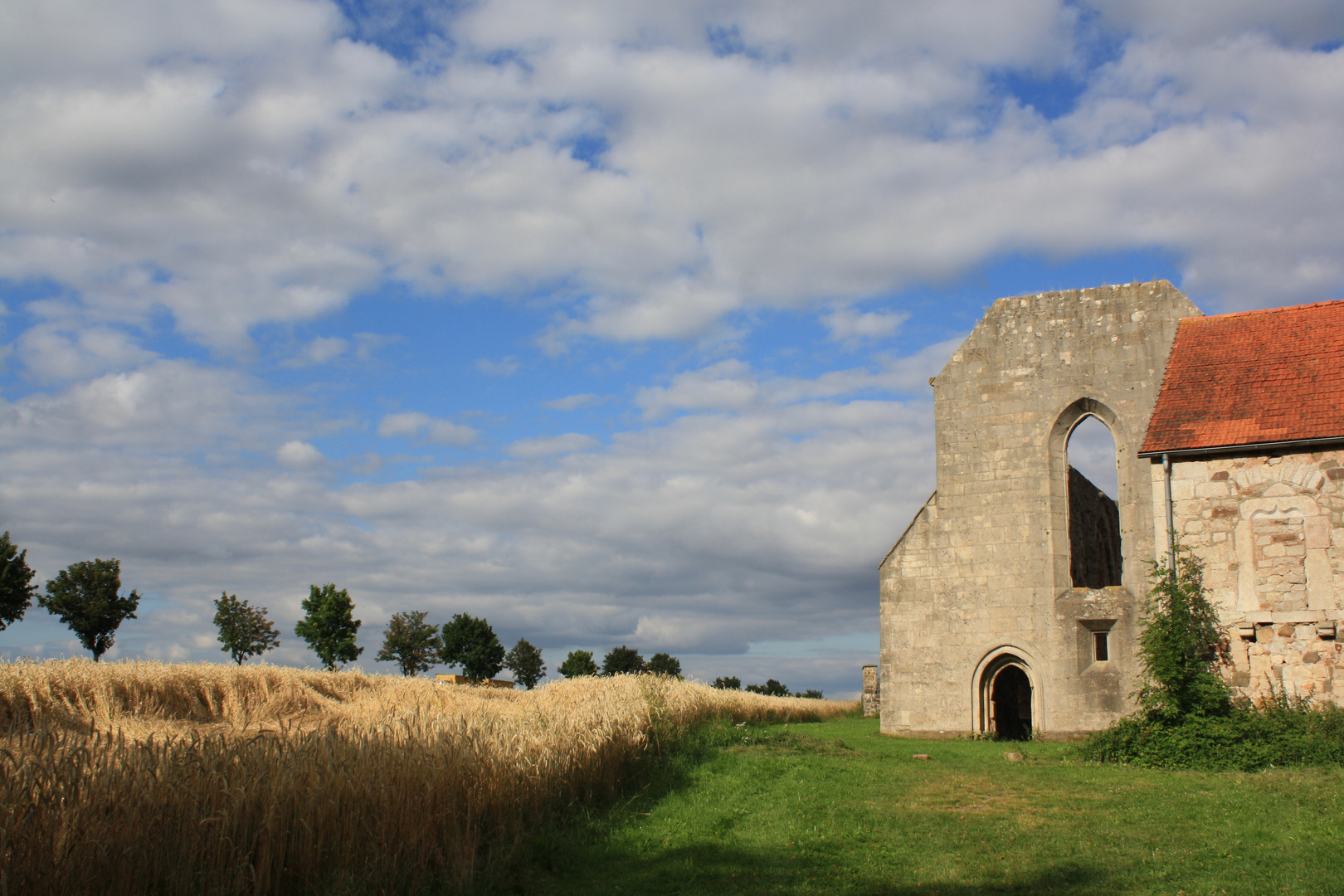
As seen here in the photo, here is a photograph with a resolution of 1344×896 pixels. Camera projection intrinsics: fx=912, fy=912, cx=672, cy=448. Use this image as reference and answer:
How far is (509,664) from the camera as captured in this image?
66.9m

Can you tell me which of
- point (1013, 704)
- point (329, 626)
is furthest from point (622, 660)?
point (1013, 704)

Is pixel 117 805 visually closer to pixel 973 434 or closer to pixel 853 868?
pixel 853 868

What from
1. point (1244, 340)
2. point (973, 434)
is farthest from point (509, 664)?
point (1244, 340)

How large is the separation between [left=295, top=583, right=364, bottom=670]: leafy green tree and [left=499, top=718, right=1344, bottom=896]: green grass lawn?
36.7 metres

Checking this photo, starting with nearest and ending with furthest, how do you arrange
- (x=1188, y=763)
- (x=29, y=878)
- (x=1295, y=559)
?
(x=29, y=878)
(x=1188, y=763)
(x=1295, y=559)

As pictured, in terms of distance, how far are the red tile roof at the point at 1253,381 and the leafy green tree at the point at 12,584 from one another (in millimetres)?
42237

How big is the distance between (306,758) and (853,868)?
5.45m

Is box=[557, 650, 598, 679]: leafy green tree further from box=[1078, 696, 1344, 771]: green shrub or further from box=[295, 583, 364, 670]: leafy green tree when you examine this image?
box=[1078, 696, 1344, 771]: green shrub

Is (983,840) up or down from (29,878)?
down

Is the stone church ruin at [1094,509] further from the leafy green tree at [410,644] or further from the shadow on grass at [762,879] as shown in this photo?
the leafy green tree at [410,644]

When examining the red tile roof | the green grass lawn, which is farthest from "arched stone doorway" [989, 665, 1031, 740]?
the green grass lawn

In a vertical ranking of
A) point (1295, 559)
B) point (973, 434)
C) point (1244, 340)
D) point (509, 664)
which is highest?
point (1244, 340)

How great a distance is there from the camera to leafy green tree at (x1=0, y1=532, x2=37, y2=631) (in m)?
37.8

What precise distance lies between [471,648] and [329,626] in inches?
604
